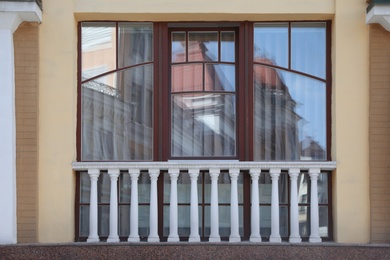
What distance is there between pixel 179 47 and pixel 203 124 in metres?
1.05

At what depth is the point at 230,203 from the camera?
10023mm

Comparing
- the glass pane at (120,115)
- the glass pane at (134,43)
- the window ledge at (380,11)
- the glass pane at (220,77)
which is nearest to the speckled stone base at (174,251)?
the glass pane at (120,115)

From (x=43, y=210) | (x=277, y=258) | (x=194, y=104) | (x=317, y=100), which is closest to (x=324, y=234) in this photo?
(x=277, y=258)

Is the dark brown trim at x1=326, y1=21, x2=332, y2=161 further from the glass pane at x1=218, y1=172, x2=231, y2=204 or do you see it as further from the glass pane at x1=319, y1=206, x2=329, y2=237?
the glass pane at x1=218, y1=172, x2=231, y2=204

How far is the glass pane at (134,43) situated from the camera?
10.3m

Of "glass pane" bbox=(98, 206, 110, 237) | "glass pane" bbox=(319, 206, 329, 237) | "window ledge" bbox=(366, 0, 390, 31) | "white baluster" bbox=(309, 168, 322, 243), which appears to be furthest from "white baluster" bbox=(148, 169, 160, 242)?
"window ledge" bbox=(366, 0, 390, 31)

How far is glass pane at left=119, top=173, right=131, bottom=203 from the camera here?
10.1 meters

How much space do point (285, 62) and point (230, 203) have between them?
6.39ft

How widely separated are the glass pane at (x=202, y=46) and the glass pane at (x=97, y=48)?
997 millimetres

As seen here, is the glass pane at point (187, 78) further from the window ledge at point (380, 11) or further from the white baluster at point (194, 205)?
the window ledge at point (380, 11)

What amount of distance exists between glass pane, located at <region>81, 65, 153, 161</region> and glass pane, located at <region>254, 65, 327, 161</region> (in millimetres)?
1412

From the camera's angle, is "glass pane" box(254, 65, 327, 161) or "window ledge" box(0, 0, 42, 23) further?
"glass pane" box(254, 65, 327, 161)

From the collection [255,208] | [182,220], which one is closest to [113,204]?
[182,220]

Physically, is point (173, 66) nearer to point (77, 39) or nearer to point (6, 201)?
point (77, 39)
